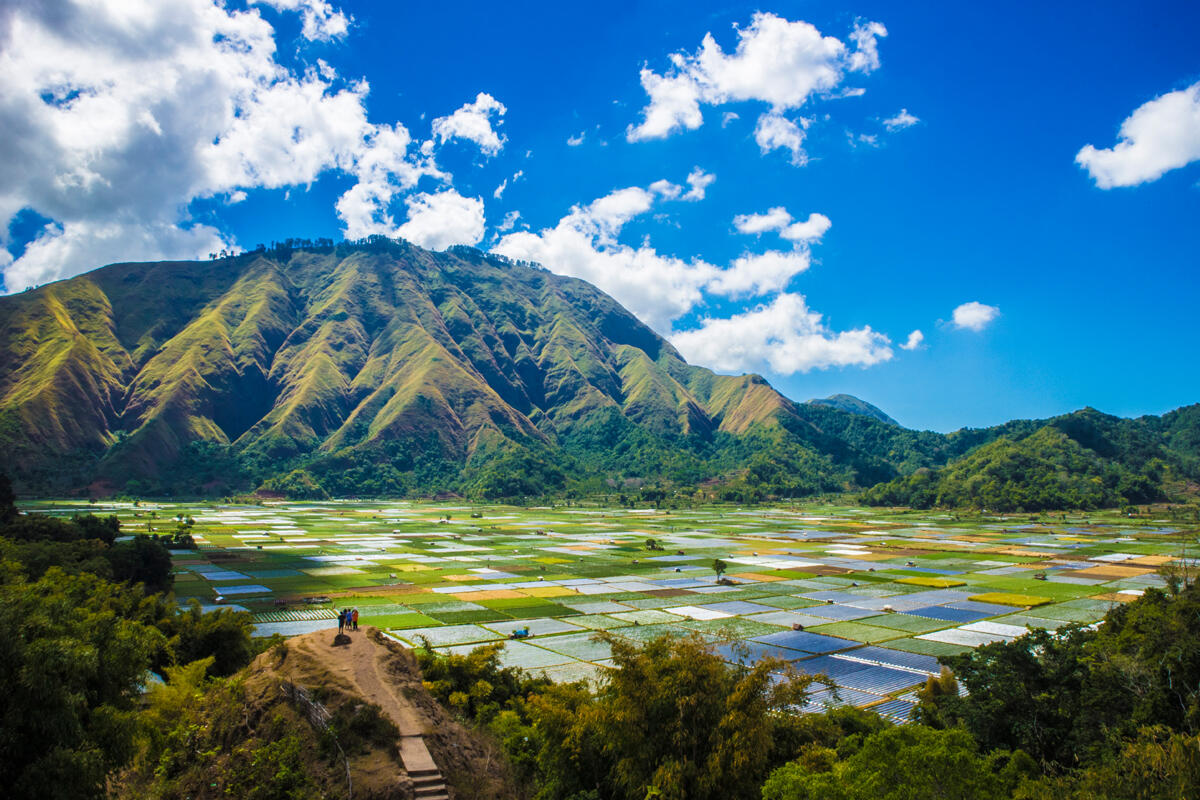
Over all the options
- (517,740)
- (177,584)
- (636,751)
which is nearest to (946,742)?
(636,751)

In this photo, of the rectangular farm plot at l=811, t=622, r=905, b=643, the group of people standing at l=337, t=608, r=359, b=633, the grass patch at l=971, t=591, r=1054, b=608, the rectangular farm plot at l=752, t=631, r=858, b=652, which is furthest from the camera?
the grass patch at l=971, t=591, r=1054, b=608

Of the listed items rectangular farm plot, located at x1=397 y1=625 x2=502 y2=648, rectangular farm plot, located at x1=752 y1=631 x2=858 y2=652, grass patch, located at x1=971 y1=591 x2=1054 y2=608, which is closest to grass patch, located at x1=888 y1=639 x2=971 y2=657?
rectangular farm plot, located at x1=752 y1=631 x2=858 y2=652

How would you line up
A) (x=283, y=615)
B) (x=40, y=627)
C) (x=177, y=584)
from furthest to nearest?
(x=177, y=584) → (x=283, y=615) → (x=40, y=627)

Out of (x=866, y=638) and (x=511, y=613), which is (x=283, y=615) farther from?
(x=866, y=638)

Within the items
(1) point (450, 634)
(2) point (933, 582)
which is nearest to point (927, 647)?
(2) point (933, 582)

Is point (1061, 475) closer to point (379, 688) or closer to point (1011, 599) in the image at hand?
point (1011, 599)

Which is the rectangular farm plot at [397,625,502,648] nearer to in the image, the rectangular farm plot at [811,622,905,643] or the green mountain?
the rectangular farm plot at [811,622,905,643]
